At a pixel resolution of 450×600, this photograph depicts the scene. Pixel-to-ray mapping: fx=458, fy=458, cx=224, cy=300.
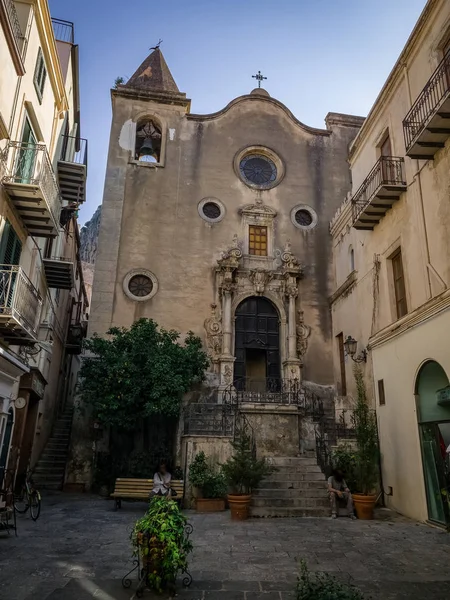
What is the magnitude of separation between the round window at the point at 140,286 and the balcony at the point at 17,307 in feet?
26.9

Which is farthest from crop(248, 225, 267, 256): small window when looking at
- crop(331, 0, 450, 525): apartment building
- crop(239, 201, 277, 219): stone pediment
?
crop(331, 0, 450, 525): apartment building

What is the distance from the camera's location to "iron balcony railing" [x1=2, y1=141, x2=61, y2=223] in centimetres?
980

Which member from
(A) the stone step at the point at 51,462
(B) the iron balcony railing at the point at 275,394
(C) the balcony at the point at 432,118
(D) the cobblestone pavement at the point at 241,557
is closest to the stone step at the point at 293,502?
(D) the cobblestone pavement at the point at 241,557

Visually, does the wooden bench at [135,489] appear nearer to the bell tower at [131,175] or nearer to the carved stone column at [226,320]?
the carved stone column at [226,320]

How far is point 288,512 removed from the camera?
11273mm

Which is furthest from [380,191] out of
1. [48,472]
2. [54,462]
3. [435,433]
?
[54,462]

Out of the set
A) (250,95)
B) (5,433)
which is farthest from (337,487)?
(250,95)

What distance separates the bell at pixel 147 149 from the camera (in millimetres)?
21250

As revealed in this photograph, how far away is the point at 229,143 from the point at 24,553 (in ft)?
61.1

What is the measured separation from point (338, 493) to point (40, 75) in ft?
42.5

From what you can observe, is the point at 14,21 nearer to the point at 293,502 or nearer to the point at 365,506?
the point at 293,502

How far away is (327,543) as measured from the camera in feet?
27.1

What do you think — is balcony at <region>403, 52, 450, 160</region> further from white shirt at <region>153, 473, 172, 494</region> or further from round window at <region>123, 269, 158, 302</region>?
round window at <region>123, 269, 158, 302</region>

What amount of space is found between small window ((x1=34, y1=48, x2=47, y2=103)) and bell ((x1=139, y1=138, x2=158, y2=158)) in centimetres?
911
